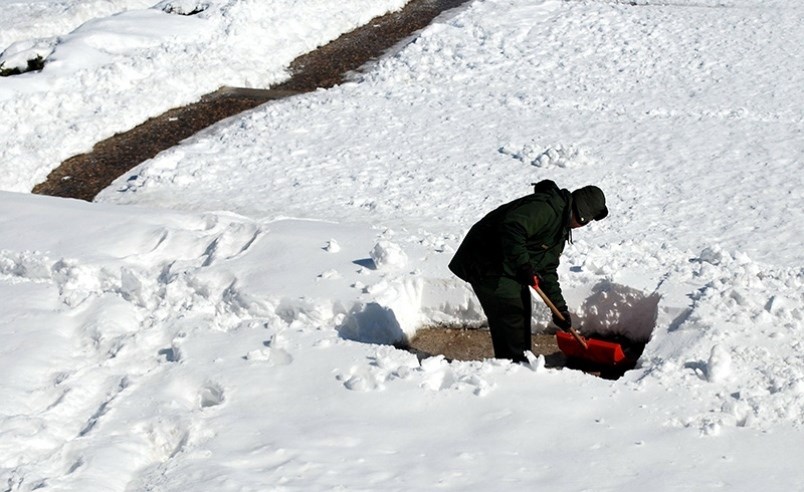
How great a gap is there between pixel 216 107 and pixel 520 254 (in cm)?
711

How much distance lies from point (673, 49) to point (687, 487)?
9159mm

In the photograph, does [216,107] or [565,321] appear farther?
[216,107]

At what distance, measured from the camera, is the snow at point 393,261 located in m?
5.53

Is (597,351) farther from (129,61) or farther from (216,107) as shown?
(129,61)

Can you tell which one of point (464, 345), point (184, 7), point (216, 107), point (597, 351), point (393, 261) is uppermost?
point (184, 7)

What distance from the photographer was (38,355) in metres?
6.63

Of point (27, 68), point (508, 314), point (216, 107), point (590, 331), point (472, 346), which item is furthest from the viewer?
point (27, 68)

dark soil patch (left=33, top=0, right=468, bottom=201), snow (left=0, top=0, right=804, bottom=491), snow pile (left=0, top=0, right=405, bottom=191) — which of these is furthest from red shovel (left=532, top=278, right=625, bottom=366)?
snow pile (left=0, top=0, right=405, bottom=191)

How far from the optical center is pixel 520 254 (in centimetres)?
621

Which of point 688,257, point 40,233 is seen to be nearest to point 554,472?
point 688,257

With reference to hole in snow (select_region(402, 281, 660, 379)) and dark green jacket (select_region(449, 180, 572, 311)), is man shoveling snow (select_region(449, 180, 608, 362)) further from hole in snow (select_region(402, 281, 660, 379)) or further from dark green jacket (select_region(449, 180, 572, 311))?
hole in snow (select_region(402, 281, 660, 379))

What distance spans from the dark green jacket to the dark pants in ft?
0.07

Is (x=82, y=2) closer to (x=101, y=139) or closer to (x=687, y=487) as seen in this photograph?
(x=101, y=139)

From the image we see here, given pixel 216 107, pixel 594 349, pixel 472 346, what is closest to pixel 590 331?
pixel 594 349
